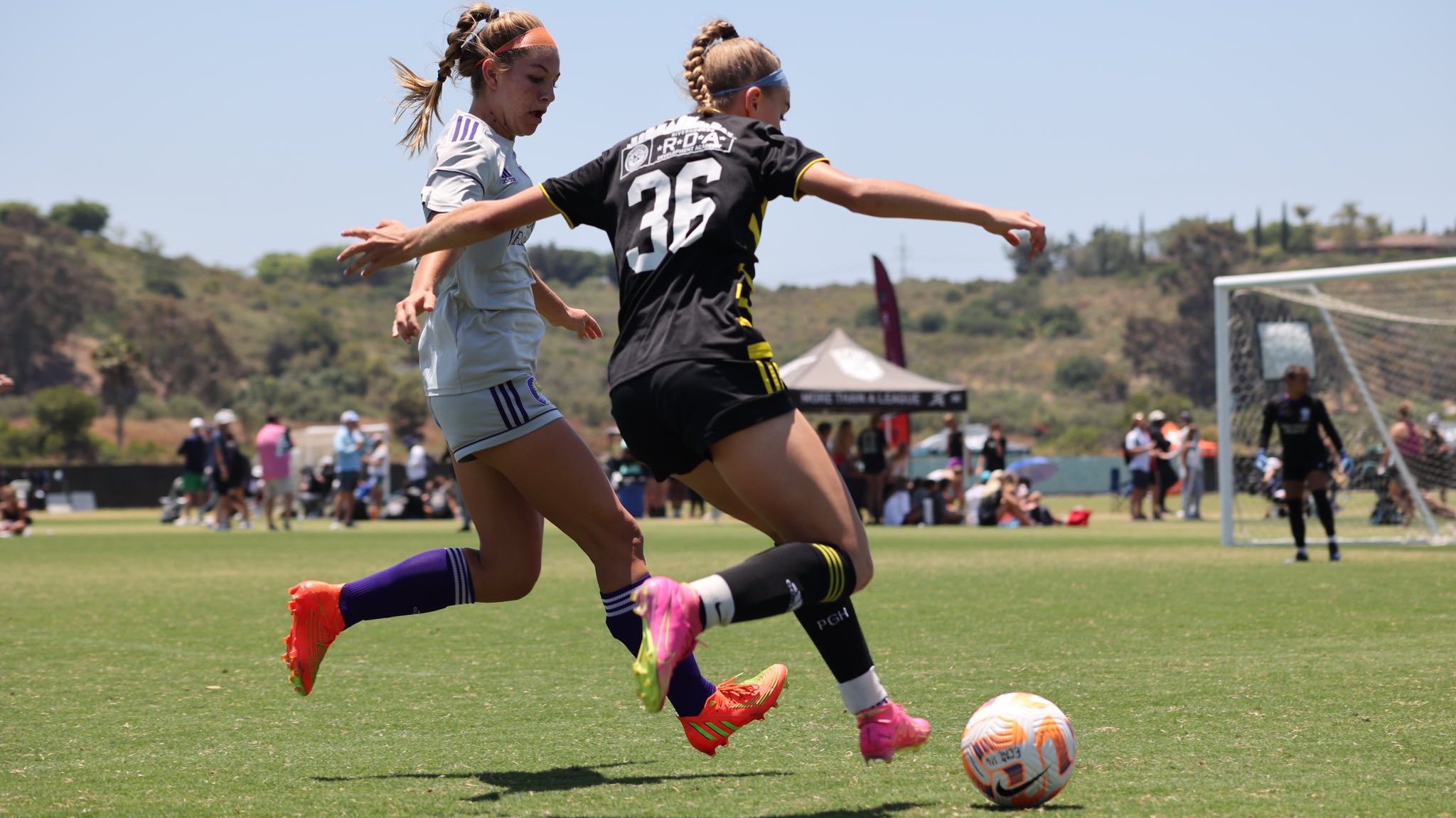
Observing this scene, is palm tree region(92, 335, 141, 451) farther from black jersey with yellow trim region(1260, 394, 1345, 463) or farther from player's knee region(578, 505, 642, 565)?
player's knee region(578, 505, 642, 565)

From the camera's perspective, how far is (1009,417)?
86875 mm

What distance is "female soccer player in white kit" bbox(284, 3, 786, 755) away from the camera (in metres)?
4.30

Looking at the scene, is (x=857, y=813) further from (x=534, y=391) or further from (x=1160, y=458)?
(x=1160, y=458)

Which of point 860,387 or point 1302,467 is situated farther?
point 860,387

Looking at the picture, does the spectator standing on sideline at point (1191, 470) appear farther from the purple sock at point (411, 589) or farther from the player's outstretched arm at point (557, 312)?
the purple sock at point (411, 589)

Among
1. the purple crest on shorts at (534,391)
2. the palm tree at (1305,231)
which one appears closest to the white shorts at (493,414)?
the purple crest on shorts at (534,391)

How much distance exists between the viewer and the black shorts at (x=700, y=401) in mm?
3510

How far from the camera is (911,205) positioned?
11.4ft

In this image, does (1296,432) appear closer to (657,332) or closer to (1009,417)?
(657,332)

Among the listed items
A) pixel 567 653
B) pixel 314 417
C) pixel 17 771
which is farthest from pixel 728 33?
pixel 314 417

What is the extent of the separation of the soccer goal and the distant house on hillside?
355ft

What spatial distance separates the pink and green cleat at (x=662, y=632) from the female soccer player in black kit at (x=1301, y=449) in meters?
11.7

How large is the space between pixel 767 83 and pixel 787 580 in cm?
136

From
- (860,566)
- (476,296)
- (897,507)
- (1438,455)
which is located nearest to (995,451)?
(897,507)
